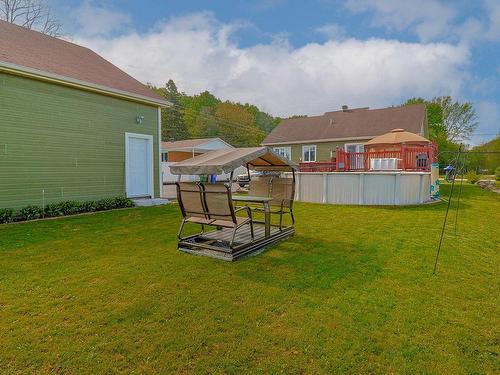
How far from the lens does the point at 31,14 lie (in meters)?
17.3

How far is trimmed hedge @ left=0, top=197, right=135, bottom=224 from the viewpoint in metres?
7.35

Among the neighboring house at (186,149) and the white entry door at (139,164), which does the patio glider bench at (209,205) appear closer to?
the white entry door at (139,164)

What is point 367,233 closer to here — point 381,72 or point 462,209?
point 462,209

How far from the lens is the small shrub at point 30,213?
758cm

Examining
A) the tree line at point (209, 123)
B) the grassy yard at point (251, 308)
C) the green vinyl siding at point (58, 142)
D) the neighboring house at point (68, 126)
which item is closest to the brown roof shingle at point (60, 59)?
the neighboring house at point (68, 126)

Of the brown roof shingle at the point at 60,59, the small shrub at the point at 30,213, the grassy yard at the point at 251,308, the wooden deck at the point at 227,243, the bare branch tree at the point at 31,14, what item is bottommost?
the grassy yard at the point at 251,308

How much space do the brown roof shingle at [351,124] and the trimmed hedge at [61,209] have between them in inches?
683

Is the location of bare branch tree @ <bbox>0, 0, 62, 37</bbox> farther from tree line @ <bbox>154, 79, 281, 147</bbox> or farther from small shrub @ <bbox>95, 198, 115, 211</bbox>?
tree line @ <bbox>154, 79, 281, 147</bbox>

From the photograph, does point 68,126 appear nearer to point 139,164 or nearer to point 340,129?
point 139,164

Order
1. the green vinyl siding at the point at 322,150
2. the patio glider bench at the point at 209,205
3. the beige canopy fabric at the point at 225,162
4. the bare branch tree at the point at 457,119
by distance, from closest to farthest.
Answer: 1. the beige canopy fabric at the point at 225,162
2. the patio glider bench at the point at 209,205
3. the green vinyl siding at the point at 322,150
4. the bare branch tree at the point at 457,119

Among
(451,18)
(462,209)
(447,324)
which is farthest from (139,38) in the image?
(447,324)

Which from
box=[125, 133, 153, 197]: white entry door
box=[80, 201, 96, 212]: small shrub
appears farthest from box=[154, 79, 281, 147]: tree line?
box=[80, 201, 96, 212]: small shrub

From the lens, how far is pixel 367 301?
10.5 ft

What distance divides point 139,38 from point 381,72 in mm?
13476
